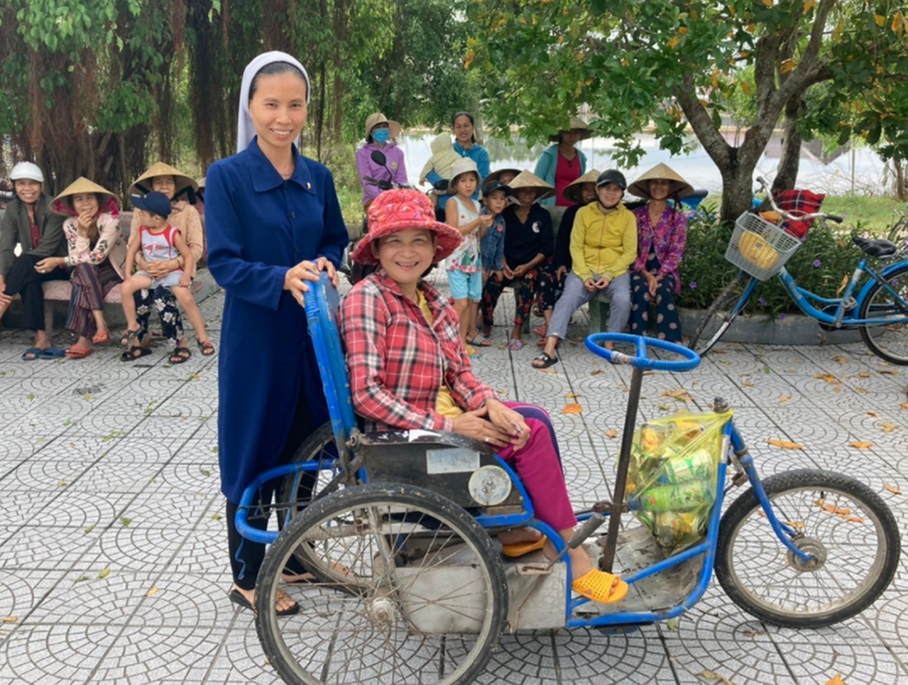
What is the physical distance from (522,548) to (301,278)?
1.06m

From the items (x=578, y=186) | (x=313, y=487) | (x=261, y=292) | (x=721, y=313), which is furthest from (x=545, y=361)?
(x=261, y=292)

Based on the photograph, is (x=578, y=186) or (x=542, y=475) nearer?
(x=542, y=475)

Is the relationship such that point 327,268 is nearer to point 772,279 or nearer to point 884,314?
point 772,279

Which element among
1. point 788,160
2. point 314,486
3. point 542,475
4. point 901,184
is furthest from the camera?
point 901,184

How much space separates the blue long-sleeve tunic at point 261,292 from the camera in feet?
7.94

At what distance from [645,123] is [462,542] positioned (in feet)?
12.0

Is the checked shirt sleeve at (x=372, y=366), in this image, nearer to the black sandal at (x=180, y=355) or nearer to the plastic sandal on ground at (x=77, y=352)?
the black sandal at (x=180, y=355)


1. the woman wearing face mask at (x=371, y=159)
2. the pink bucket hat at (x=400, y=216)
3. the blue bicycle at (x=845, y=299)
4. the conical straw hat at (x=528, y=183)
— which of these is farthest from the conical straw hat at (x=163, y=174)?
the pink bucket hat at (x=400, y=216)

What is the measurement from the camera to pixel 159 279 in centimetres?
605

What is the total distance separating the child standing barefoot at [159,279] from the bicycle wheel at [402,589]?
373 centimetres

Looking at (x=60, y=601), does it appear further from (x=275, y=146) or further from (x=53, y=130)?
(x=53, y=130)

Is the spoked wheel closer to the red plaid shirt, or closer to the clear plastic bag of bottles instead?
the red plaid shirt

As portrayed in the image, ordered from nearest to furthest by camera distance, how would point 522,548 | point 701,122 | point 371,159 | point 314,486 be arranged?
point 522,548, point 314,486, point 701,122, point 371,159

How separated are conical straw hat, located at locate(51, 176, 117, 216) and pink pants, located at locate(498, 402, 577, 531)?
4742 mm
